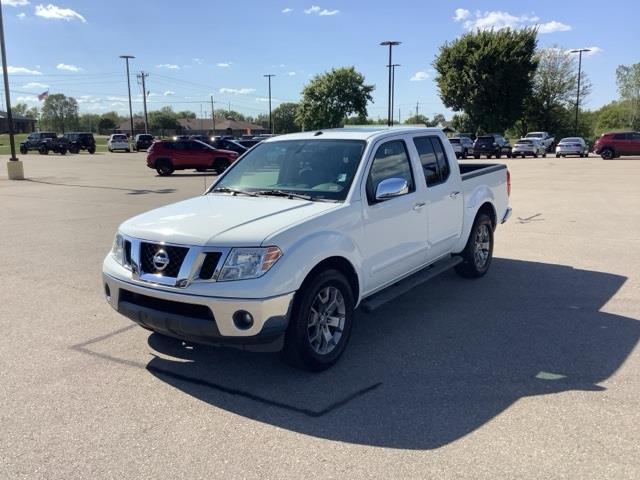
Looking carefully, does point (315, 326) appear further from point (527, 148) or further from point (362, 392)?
point (527, 148)

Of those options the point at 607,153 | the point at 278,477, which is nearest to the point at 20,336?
the point at 278,477

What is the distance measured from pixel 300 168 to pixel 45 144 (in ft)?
177

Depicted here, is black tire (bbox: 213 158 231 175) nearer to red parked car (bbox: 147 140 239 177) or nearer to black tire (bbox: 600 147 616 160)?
red parked car (bbox: 147 140 239 177)

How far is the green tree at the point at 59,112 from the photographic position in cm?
15412

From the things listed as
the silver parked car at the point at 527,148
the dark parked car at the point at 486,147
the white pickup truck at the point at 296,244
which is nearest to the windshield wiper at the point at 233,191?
the white pickup truck at the point at 296,244

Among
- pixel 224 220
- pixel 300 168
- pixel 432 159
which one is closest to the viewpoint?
pixel 224 220

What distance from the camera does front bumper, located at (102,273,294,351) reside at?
147 inches

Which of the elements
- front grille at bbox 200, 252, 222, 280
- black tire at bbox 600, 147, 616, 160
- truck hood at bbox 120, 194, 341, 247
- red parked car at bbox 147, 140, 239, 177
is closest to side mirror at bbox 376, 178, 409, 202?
truck hood at bbox 120, 194, 341, 247

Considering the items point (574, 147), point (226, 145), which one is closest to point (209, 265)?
point (226, 145)

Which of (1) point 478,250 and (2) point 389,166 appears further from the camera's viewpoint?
(1) point 478,250

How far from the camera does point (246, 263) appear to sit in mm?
3809

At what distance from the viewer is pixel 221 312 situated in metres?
3.75

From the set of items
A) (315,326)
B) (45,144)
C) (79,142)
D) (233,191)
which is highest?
(79,142)

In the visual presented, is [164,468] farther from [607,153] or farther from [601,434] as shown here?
[607,153]
